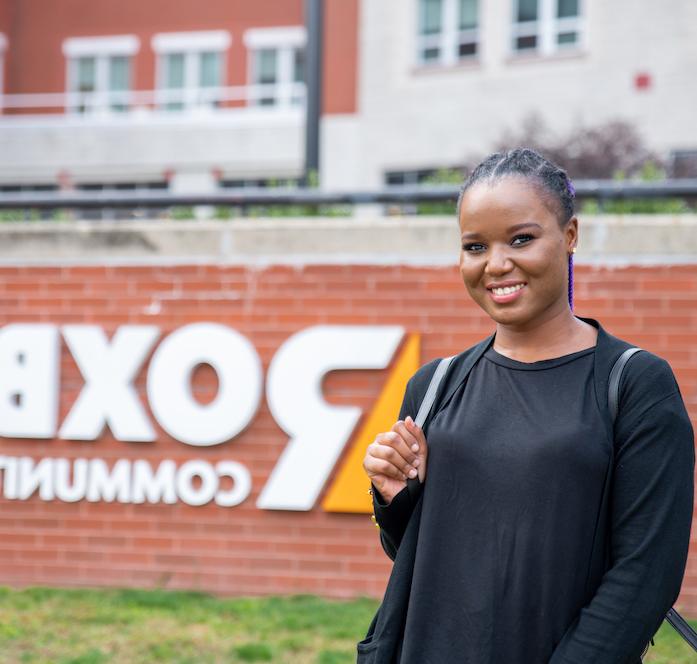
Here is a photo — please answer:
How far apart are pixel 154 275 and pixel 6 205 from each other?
1070 millimetres

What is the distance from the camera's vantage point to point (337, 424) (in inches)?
201

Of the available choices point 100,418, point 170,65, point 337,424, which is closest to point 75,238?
point 100,418

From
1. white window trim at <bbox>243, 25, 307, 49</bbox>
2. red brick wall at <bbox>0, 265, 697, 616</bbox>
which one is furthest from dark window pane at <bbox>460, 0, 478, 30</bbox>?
red brick wall at <bbox>0, 265, 697, 616</bbox>

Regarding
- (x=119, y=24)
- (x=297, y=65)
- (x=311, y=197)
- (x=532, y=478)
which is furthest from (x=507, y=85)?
(x=532, y=478)

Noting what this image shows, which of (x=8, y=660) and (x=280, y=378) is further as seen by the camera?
(x=280, y=378)

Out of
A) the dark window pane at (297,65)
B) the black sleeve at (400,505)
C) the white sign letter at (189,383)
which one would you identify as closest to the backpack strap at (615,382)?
the black sleeve at (400,505)

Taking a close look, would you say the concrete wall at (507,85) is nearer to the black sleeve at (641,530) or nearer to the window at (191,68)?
the window at (191,68)

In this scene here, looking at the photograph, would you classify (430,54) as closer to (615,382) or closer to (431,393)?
(431,393)

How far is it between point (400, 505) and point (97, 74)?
71.3 ft

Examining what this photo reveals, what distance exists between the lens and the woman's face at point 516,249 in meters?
1.86

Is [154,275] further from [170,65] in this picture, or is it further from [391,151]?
[170,65]

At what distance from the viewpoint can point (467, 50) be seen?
17.6 meters

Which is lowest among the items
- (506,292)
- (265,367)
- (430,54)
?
(265,367)

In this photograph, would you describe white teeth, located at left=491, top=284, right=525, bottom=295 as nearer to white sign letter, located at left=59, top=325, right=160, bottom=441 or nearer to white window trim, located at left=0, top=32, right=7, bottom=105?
white sign letter, located at left=59, top=325, right=160, bottom=441
